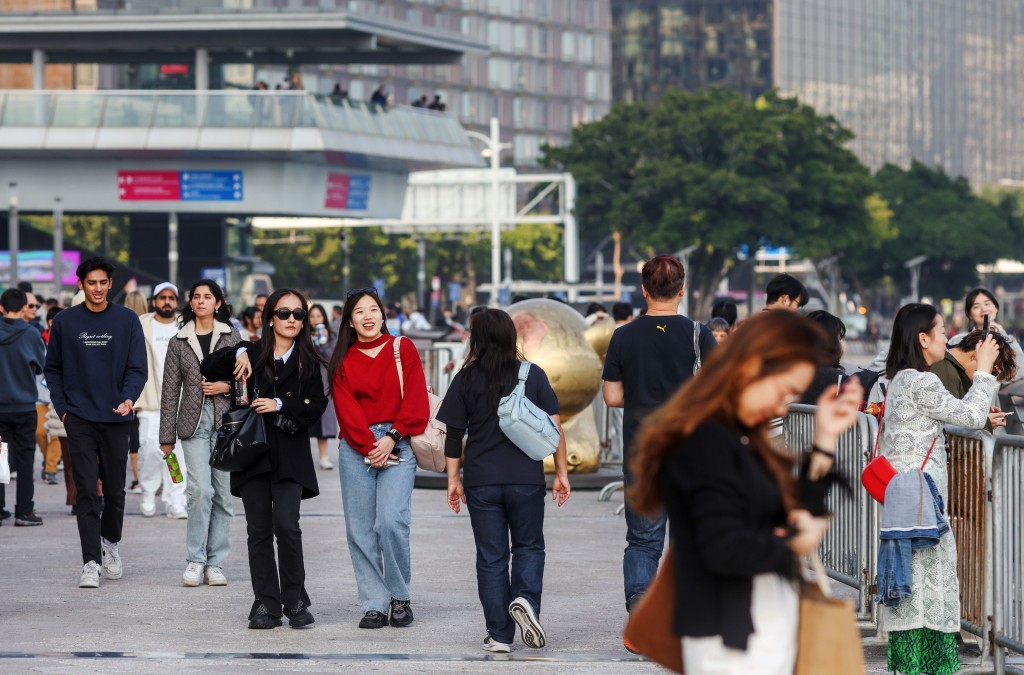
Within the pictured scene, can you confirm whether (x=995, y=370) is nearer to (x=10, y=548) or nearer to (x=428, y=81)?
(x=10, y=548)

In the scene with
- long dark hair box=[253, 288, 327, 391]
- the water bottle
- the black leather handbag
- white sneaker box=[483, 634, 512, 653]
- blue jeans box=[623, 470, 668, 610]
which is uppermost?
long dark hair box=[253, 288, 327, 391]

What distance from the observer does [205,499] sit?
10.4 m

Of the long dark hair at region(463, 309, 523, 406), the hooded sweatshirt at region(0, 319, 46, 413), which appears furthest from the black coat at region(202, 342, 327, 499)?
the hooded sweatshirt at region(0, 319, 46, 413)

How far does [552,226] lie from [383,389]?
325ft

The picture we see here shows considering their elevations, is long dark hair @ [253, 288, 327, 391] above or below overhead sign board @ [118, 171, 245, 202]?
below

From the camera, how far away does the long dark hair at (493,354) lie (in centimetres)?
838

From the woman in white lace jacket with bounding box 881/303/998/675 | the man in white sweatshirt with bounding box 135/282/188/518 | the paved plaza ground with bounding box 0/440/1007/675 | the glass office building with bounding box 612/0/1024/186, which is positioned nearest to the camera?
the woman in white lace jacket with bounding box 881/303/998/675

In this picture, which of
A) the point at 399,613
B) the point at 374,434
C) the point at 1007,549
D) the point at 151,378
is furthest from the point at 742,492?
the point at 151,378

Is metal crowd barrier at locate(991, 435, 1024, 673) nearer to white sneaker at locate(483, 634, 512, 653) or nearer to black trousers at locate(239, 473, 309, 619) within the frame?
white sneaker at locate(483, 634, 512, 653)

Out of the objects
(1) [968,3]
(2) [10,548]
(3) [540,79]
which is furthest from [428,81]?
(2) [10,548]

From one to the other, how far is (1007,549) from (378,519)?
3084mm

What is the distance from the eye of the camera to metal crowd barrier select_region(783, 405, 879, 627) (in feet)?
29.5

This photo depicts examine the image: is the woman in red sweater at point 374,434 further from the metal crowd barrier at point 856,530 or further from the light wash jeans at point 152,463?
the light wash jeans at point 152,463

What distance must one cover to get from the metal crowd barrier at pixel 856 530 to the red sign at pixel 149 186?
142 feet
